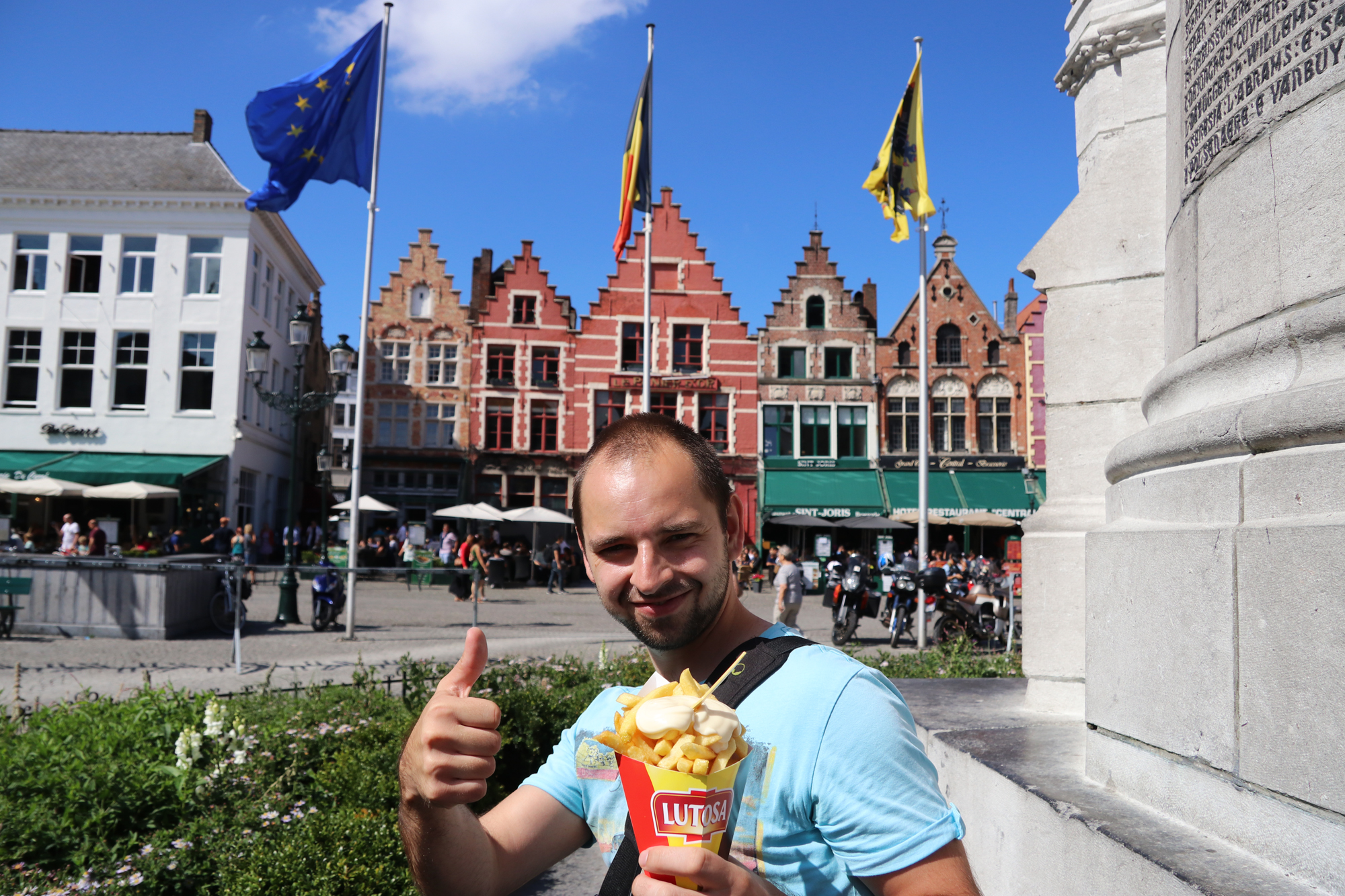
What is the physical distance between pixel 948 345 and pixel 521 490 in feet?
54.3

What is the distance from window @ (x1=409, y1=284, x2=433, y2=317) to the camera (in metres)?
32.6

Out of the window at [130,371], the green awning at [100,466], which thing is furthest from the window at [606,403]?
the window at [130,371]

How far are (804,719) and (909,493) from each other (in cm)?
3026

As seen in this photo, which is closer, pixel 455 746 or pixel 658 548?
pixel 455 746

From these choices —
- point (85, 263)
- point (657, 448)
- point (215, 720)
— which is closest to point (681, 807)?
point (657, 448)

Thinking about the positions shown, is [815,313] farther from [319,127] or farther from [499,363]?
[319,127]

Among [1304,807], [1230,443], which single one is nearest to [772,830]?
[1304,807]

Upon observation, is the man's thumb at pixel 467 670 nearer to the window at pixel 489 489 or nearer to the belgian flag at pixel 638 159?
the belgian flag at pixel 638 159

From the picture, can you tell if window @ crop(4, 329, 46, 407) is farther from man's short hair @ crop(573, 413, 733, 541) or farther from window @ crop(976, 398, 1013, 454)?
man's short hair @ crop(573, 413, 733, 541)

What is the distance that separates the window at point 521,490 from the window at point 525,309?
586 centimetres

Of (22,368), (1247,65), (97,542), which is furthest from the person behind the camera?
(22,368)

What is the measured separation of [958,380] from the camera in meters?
31.8

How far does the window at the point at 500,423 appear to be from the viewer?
32.0 metres

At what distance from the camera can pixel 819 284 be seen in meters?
32.3
